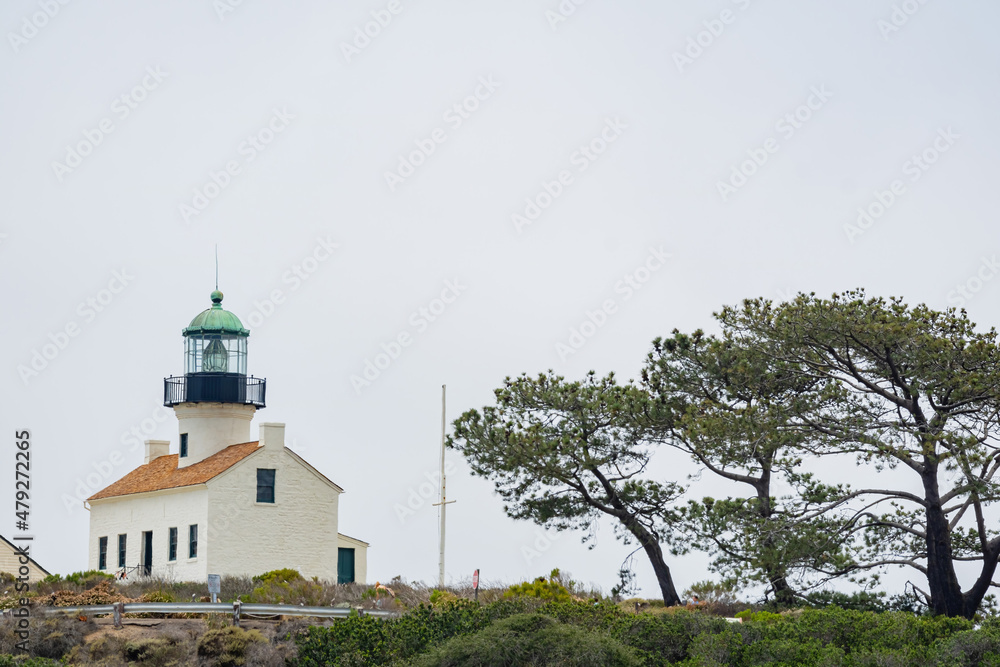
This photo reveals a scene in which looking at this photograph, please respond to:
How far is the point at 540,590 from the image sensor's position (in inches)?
955

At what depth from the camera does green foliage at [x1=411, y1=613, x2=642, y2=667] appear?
1916cm

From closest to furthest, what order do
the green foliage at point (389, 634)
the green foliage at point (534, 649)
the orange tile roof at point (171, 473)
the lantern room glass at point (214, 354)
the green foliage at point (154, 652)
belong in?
the green foliage at point (534, 649) < the green foliage at point (154, 652) < the green foliage at point (389, 634) < the orange tile roof at point (171, 473) < the lantern room glass at point (214, 354)

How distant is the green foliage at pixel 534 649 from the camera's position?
19.2 m

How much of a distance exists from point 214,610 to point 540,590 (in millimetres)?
6336

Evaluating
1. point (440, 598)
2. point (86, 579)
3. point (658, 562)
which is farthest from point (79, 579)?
point (658, 562)

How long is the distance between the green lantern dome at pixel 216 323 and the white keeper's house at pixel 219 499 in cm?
3

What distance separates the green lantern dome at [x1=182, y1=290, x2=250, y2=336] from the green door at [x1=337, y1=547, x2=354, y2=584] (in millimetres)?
6976

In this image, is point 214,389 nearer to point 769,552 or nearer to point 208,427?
point 208,427

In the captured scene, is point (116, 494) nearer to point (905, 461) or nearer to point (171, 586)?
point (171, 586)

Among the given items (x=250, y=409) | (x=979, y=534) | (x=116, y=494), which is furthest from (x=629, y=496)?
(x=116, y=494)

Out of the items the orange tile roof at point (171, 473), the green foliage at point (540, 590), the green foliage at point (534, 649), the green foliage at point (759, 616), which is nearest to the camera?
the green foliage at point (534, 649)

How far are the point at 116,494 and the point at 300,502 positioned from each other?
5825 mm

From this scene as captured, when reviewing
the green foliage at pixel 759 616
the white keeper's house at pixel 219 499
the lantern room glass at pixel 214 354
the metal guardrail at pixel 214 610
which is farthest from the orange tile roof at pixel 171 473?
the green foliage at pixel 759 616

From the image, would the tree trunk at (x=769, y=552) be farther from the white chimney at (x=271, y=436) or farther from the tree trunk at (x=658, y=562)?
the white chimney at (x=271, y=436)
